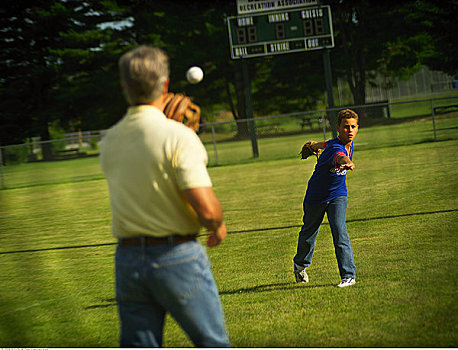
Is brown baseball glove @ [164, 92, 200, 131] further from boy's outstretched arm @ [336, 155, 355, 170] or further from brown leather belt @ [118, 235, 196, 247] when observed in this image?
boy's outstretched arm @ [336, 155, 355, 170]

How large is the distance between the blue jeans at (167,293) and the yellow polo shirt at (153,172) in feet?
0.36

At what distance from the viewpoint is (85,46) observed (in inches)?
1977

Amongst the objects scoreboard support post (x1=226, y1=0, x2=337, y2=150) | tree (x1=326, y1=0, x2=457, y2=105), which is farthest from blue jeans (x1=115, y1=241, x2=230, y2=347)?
tree (x1=326, y1=0, x2=457, y2=105)

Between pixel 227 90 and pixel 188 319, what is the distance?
53062 millimetres

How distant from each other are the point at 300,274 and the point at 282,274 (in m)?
0.57

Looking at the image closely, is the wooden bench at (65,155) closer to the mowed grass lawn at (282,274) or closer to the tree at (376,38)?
the mowed grass lawn at (282,274)

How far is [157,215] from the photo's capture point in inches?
113

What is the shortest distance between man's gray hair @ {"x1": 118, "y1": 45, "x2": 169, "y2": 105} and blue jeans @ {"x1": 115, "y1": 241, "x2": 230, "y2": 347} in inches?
28.8

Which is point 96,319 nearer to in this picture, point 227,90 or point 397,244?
point 397,244

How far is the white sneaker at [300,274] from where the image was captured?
6336 mm

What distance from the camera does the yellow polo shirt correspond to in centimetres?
278

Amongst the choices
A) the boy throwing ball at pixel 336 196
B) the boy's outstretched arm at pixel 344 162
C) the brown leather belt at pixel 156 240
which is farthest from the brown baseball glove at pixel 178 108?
the boy throwing ball at pixel 336 196

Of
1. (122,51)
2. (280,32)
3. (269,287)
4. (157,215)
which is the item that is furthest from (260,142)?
(157,215)

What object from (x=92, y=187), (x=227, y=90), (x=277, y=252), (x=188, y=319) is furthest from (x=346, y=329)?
(x=227, y=90)
